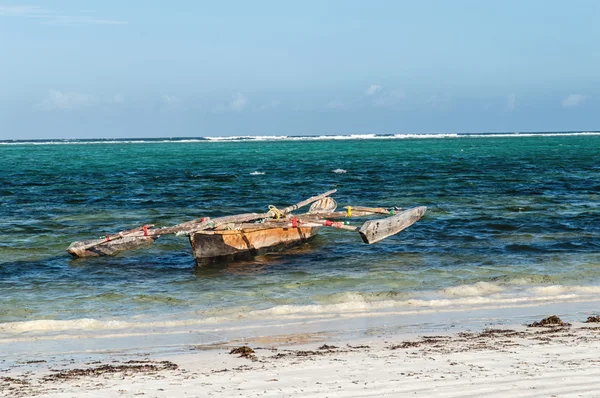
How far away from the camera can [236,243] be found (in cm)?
1688

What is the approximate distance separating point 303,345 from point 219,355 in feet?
3.63

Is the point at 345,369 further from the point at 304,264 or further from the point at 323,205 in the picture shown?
the point at 323,205

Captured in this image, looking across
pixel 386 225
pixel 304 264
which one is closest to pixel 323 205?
pixel 304 264

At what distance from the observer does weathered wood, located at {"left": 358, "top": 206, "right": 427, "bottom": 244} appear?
50.9ft

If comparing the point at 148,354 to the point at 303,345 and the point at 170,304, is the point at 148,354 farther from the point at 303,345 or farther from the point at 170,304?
the point at 170,304

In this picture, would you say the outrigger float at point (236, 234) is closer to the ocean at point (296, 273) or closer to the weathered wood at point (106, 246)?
the weathered wood at point (106, 246)

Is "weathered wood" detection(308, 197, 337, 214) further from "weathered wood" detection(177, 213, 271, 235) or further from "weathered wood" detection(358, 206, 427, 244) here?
"weathered wood" detection(177, 213, 271, 235)

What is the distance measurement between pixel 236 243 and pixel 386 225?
3.23 metres

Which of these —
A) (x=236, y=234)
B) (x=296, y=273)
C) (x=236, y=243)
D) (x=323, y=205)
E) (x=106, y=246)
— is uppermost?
(x=323, y=205)

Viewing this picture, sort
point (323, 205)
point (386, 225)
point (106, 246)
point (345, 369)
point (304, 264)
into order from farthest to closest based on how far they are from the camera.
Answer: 1. point (323, 205)
2. point (106, 246)
3. point (304, 264)
4. point (386, 225)
5. point (345, 369)

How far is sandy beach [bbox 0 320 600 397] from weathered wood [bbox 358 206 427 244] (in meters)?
5.64

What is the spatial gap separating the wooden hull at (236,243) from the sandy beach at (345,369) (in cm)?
655

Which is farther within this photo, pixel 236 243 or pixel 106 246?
pixel 106 246

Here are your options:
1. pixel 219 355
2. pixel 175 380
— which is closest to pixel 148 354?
pixel 219 355
